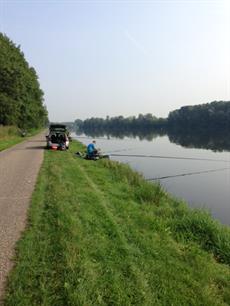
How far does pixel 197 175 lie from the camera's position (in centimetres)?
2178

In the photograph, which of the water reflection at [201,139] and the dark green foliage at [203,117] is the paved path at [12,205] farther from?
the dark green foliage at [203,117]

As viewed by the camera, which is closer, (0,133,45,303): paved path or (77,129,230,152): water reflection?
(0,133,45,303): paved path

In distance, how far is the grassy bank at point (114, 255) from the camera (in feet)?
15.4

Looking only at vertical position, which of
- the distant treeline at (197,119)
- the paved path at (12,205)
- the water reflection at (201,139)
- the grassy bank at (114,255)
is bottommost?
the water reflection at (201,139)

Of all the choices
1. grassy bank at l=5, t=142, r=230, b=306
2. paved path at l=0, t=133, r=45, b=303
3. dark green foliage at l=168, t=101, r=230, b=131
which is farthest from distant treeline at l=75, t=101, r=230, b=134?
grassy bank at l=5, t=142, r=230, b=306

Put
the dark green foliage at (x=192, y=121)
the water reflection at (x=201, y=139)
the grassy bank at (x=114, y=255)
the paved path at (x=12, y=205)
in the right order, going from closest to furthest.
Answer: the grassy bank at (x=114, y=255) < the paved path at (x=12, y=205) < the water reflection at (x=201, y=139) < the dark green foliage at (x=192, y=121)

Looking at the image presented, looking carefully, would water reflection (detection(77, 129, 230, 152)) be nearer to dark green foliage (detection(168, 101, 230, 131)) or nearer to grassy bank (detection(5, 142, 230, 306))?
dark green foliage (detection(168, 101, 230, 131))

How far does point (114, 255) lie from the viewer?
6020 millimetres

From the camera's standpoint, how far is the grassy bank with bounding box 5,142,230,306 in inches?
185

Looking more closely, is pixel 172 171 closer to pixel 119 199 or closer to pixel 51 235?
pixel 119 199

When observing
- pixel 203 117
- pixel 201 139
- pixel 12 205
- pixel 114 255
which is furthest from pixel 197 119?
pixel 114 255

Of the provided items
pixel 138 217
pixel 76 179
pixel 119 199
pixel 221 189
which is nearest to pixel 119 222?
pixel 138 217

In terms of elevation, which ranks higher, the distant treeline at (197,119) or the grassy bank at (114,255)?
the distant treeline at (197,119)

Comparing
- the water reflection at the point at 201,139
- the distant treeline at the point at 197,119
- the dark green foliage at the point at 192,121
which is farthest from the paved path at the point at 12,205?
the distant treeline at the point at 197,119
